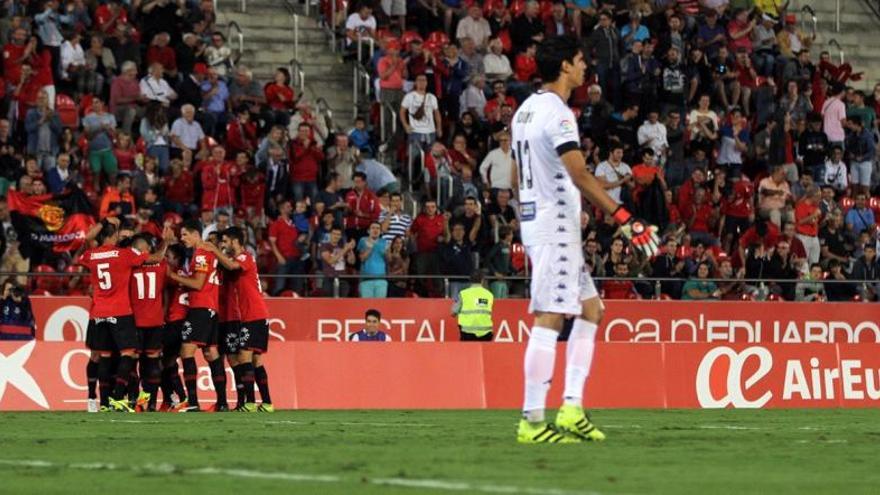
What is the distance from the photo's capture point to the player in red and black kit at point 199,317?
70.3ft

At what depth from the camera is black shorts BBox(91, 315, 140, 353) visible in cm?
2138

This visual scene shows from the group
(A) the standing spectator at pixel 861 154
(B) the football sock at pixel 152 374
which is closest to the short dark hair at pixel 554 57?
(B) the football sock at pixel 152 374

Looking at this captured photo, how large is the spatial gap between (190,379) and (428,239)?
7.12 meters

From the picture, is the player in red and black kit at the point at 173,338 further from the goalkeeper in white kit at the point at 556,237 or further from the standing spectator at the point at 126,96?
the goalkeeper in white kit at the point at 556,237

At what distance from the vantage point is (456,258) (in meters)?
28.3

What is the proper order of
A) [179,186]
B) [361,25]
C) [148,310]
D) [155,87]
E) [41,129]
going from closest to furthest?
1. [148,310]
2. [41,129]
3. [179,186]
4. [155,87]
5. [361,25]

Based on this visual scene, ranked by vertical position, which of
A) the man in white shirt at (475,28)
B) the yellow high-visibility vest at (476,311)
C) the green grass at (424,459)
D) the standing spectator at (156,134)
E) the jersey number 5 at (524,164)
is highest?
the man in white shirt at (475,28)

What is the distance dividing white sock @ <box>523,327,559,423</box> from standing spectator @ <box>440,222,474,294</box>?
16027 mm

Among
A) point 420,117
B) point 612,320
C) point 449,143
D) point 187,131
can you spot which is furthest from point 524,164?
point 449,143

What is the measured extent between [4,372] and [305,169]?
7404mm

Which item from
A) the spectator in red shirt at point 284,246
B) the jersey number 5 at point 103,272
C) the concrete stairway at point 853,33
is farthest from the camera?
the concrete stairway at point 853,33

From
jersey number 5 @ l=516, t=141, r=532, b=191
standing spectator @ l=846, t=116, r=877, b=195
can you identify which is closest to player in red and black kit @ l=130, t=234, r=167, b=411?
jersey number 5 @ l=516, t=141, r=532, b=191

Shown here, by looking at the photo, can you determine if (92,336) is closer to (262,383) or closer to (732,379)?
(262,383)

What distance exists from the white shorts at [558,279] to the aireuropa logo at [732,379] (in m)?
13.6
